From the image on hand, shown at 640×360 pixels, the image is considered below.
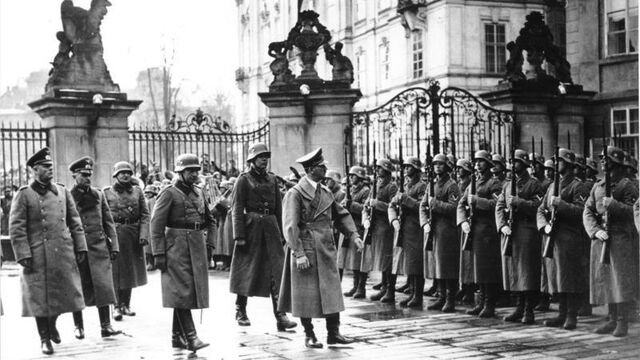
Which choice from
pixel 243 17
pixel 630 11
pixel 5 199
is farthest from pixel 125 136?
pixel 243 17

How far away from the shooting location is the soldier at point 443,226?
1163 cm

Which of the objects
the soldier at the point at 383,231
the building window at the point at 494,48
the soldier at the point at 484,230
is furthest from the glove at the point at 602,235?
the building window at the point at 494,48

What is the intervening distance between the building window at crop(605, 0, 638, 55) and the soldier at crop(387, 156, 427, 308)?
39.3ft

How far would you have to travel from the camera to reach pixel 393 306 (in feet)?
39.9

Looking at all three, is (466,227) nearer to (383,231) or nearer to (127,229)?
(383,231)

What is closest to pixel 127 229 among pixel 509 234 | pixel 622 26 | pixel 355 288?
pixel 355 288

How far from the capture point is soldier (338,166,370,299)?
13.4 meters

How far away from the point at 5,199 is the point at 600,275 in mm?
16149

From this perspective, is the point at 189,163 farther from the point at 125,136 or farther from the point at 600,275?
the point at 125,136

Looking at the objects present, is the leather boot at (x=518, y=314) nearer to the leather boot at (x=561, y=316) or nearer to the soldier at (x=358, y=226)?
the leather boot at (x=561, y=316)

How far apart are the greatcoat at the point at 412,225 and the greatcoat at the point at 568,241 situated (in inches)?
87.4

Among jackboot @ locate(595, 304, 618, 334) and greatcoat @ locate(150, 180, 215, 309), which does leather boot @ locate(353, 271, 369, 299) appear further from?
greatcoat @ locate(150, 180, 215, 309)

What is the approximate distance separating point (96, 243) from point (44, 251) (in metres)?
1.05

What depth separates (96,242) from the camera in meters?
10.4
